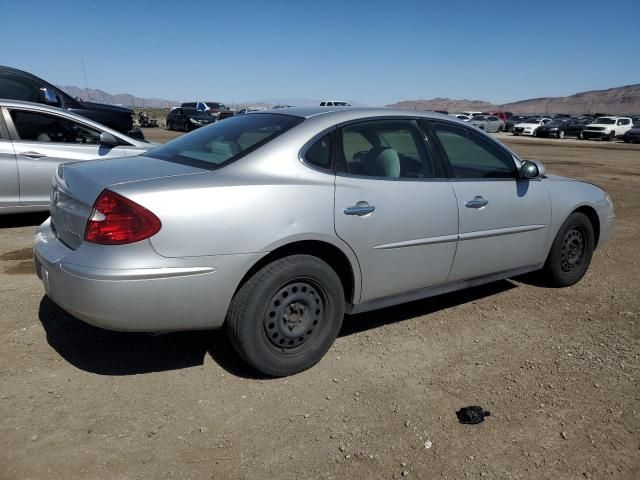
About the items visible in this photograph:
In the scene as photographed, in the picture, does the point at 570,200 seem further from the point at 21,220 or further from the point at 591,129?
the point at 591,129

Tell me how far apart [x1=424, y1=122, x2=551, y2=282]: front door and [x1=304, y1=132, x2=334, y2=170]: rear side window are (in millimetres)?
967

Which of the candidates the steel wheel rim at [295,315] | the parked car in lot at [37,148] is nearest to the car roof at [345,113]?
the steel wheel rim at [295,315]

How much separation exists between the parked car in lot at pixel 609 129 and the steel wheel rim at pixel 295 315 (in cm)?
3800

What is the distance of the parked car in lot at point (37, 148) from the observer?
6.21 meters

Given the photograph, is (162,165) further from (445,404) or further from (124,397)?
(445,404)

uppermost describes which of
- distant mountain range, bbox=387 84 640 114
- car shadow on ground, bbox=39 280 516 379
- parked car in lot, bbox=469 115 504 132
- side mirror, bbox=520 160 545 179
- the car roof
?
the car roof

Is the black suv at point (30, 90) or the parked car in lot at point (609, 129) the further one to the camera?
the parked car in lot at point (609, 129)

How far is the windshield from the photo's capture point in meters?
3.29

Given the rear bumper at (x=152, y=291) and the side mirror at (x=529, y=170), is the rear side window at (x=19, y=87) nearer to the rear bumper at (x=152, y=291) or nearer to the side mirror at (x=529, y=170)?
the rear bumper at (x=152, y=291)

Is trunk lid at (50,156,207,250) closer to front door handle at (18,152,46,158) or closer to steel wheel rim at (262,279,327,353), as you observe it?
steel wheel rim at (262,279,327,353)

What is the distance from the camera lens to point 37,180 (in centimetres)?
634

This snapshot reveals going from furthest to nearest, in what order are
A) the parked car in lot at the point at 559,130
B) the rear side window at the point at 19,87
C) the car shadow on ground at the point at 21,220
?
1. the parked car in lot at the point at 559,130
2. the rear side window at the point at 19,87
3. the car shadow on ground at the point at 21,220

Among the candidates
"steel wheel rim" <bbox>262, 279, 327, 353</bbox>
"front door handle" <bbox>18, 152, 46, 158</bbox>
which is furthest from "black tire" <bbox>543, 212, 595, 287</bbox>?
"front door handle" <bbox>18, 152, 46, 158</bbox>

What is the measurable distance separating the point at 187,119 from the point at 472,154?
27.8 meters
